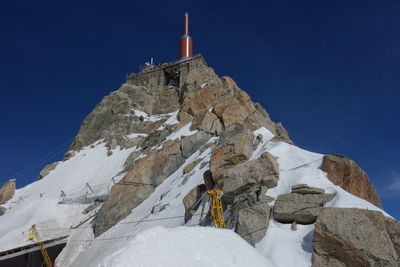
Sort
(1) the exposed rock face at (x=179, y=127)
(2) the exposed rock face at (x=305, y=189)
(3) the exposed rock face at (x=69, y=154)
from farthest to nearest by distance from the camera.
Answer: (3) the exposed rock face at (x=69, y=154), (1) the exposed rock face at (x=179, y=127), (2) the exposed rock face at (x=305, y=189)

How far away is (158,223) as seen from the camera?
23.4 metres

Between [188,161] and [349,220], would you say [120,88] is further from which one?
[349,220]

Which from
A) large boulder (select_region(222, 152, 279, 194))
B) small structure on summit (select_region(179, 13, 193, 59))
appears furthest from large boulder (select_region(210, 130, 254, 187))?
small structure on summit (select_region(179, 13, 193, 59))

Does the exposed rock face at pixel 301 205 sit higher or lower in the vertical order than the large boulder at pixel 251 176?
lower

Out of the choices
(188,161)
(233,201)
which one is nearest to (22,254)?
(188,161)

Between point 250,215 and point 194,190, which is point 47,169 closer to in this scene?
point 194,190

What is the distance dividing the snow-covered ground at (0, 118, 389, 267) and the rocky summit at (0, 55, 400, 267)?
8 centimetres

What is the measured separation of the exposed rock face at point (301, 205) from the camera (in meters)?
14.7

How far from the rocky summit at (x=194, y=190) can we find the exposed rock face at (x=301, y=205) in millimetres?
47

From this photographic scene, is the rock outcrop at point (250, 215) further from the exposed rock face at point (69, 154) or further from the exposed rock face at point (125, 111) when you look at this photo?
the exposed rock face at point (69, 154)

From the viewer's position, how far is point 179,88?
54.6m

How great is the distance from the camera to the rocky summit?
41.2ft

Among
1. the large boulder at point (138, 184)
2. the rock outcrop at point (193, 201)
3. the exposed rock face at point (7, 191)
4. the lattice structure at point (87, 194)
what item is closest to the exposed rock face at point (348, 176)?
the rock outcrop at point (193, 201)

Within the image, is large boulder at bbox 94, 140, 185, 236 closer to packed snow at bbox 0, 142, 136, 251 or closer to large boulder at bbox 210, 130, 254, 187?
packed snow at bbox 0, 142, 136, 251
